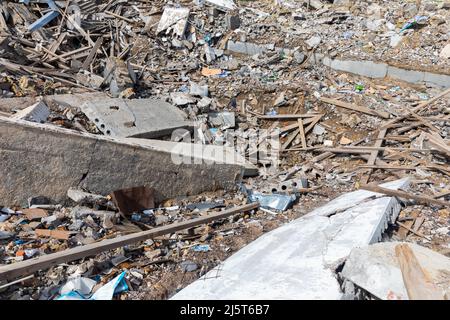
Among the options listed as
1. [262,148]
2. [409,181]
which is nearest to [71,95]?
[262,148]

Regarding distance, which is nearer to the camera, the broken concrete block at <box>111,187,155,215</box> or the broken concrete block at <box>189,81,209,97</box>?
the broken concrete block at <box>111,187,155,215</box>

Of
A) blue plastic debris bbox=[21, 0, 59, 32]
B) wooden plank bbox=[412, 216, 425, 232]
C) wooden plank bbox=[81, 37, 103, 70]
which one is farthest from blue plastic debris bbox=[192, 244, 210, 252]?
blue plastic debris bbox=[21, 0, 59, 32]

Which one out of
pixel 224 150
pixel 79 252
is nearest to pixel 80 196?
pixel 79 252

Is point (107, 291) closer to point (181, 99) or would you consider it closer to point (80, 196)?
point (80, 196)

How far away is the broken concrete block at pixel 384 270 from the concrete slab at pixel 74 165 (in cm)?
297

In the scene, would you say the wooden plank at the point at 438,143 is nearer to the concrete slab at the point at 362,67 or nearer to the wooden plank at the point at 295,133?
the wooden plank at the point at 295,133

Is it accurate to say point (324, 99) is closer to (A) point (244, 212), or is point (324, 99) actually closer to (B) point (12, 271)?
(A) point (244, 212)

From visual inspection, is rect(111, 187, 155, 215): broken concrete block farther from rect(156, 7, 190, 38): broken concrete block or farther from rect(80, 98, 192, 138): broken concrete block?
rect(156, 7, 190, 38): broken concrete block

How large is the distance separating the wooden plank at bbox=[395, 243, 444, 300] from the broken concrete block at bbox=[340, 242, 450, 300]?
0.10ft

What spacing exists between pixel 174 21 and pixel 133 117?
4.68 meters

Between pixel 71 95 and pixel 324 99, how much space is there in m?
4.50

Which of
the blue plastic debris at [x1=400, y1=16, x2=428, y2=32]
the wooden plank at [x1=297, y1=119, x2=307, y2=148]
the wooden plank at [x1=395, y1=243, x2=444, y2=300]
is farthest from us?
the blue plastic debris at [x1=400, y1=16, x2=428, y2=32]

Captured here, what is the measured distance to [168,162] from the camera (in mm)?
5754

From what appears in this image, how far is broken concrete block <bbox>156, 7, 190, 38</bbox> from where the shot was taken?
10.7 metres
